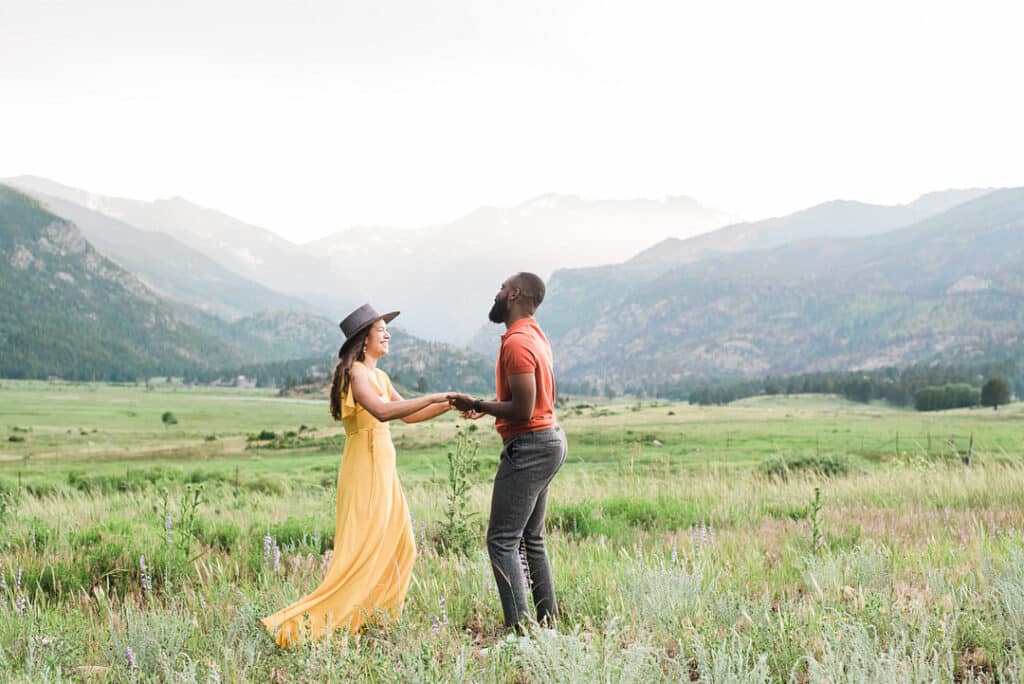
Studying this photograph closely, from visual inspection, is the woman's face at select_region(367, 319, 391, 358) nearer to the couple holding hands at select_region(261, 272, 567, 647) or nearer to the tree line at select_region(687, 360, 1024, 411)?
the couple holding hands at select_region(261, 272, 567, 647)

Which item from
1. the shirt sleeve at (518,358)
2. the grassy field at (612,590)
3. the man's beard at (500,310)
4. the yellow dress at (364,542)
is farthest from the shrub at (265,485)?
the shirt sleeve at (518,358)

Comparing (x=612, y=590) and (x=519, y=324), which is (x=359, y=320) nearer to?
(x=519, y=324)

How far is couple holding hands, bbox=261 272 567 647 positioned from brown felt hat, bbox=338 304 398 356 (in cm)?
1

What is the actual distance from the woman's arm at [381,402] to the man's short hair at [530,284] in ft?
3.04

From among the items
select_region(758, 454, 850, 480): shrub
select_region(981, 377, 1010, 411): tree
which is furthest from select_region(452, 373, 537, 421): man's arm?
select_region(981, 377, 1010, 411): tree

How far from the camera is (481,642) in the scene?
16.0ft

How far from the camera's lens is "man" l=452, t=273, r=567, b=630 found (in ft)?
14.6

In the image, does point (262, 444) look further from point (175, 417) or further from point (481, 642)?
point (481, 642)

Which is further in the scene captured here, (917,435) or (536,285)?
(917,435)

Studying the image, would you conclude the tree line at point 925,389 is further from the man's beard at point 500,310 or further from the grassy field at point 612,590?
the man's beard at point 500,310

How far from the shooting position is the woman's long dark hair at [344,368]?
525 centimetres

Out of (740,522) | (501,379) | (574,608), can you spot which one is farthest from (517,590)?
(740,522)

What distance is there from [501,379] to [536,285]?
70 centimetres

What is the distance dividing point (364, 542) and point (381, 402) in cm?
113
